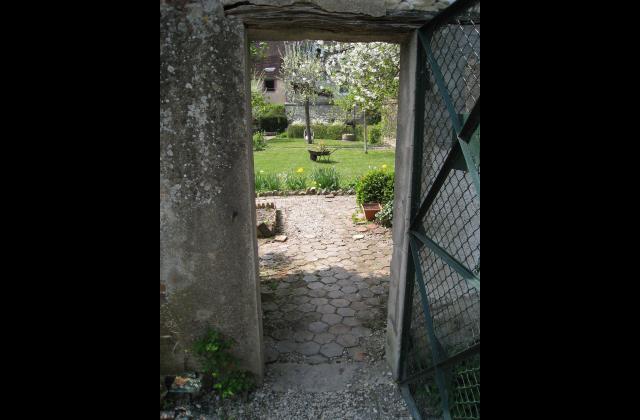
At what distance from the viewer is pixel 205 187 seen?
3.12m

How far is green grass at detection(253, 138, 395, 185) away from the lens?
46.2 feet

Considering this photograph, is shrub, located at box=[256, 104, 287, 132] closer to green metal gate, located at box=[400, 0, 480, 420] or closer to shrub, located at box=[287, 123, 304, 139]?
shrub, located at box=[287, 123, 304, 139]

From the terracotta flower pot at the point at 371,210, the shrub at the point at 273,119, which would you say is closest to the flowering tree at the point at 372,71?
the terracotta flower pot at the point at 371,210

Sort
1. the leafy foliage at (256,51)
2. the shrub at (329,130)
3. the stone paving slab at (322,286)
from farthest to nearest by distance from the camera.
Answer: the shrub at (329,130), the leafy foliage at (256,51), the stone paving slab at (322,286)

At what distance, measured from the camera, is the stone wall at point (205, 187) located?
9.59 ft

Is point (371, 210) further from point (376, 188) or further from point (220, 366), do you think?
point (220, 366)

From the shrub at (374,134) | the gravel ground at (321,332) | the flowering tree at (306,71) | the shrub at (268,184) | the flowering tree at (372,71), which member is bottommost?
the gravel ground at (321,332)

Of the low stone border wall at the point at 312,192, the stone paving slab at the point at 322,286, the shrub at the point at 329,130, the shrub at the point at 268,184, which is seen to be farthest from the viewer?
the shrub at the point at 329,130

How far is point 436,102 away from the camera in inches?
120

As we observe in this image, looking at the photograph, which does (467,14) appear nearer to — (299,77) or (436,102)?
(436,102)

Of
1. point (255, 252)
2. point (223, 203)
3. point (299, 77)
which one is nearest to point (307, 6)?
point (223, 203)

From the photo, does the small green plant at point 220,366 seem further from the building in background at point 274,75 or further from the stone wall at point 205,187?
the building in background at point 274,75

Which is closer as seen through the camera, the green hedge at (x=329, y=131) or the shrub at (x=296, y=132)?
the green hedge at (x=329, y=131)

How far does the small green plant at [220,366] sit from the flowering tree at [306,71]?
20.7 metres
